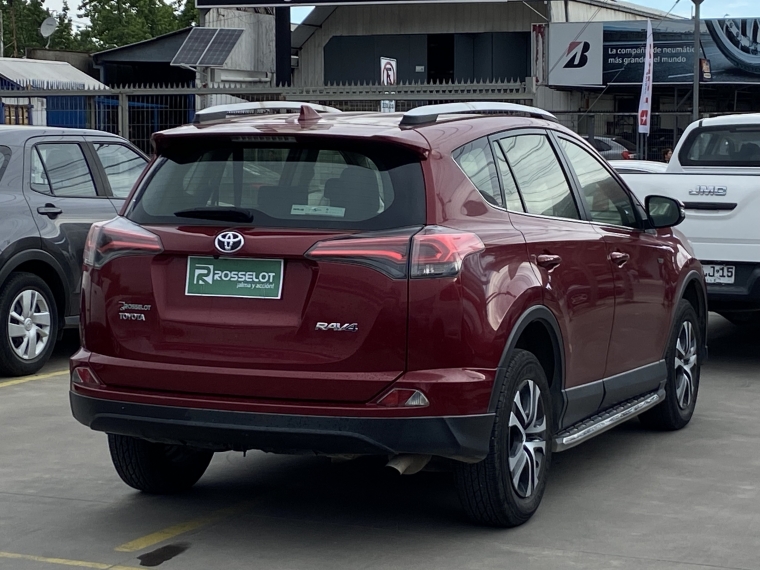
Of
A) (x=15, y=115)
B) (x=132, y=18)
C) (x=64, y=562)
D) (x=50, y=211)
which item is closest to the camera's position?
(x=64, y=562)

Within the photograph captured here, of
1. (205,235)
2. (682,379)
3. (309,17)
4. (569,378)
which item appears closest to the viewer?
(205,235)

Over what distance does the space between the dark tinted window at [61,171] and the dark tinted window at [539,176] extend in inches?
185

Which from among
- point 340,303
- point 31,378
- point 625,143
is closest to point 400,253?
point 340,303

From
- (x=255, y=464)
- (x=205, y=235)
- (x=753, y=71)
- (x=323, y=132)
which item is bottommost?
(x=255, y=464)

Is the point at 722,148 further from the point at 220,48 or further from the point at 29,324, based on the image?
the point at 220,48

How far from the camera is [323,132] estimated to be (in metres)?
5.18

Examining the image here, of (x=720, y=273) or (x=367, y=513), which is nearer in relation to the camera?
(x=367, y=513)

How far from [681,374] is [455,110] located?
2.62 meters

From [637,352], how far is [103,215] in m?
4.86

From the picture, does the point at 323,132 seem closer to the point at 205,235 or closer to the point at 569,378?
the point at 205,235

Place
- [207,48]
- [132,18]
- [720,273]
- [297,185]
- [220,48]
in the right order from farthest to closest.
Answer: [132,18], [220,48], [207,48], [720,273], [297,185]

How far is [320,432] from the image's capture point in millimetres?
4883

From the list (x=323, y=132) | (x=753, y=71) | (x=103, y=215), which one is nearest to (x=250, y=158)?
(x=323, y=132)

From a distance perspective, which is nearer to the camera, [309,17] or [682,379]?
[682,379]
